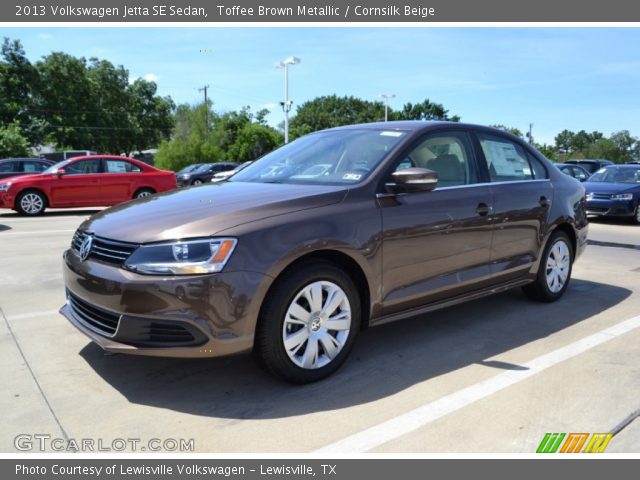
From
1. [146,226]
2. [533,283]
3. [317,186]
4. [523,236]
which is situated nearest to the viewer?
[146,226]

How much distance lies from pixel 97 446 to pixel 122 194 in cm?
1258

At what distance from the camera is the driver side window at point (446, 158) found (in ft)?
13.6

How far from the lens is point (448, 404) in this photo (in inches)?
127

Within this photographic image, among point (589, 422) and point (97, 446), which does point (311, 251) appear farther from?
point (589, 422)

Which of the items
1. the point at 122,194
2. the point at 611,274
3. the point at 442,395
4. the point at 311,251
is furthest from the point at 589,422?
the point at 122,194

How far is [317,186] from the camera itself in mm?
3775

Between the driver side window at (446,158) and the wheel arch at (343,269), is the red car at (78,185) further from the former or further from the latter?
the wheel arch at (343,269)

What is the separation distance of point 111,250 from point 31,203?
469 inches

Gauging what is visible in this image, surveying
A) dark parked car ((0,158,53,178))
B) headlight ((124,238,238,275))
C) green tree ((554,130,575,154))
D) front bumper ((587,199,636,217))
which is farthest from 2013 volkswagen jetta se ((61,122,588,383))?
green tree ((554,130,575,154))

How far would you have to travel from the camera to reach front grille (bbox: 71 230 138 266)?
3.17 meters

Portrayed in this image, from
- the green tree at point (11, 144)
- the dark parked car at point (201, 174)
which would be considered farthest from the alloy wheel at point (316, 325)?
the green tree at point (11, 144)

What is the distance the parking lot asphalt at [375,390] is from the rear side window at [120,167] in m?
10.0

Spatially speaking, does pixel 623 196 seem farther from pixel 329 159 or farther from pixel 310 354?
pixel 310 354
